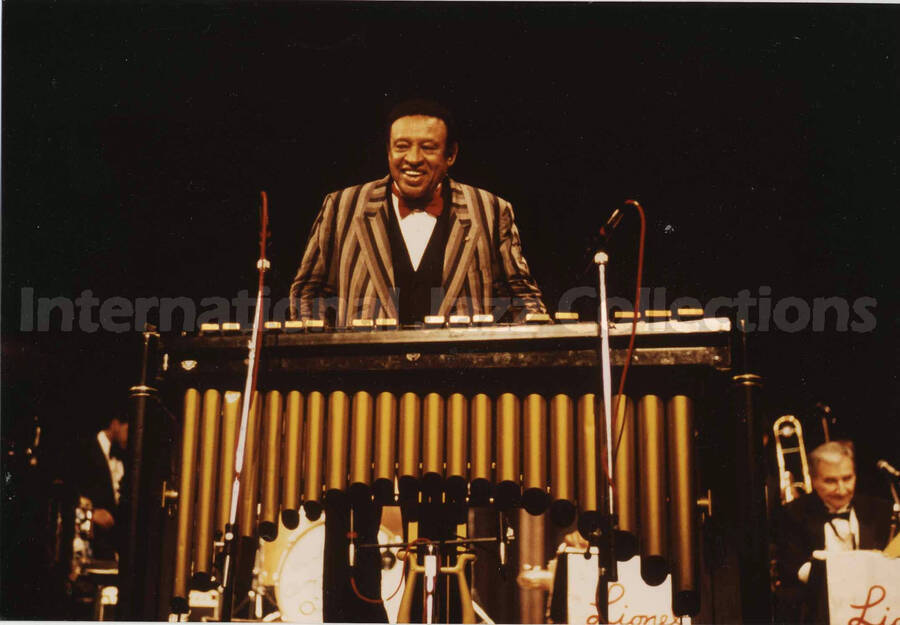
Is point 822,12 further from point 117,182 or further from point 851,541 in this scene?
point 117,182

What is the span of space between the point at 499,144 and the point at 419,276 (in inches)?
32.4

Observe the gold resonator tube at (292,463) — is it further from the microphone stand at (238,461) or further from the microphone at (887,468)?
the microphone at (887,468)

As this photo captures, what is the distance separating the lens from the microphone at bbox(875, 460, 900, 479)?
16.2ft

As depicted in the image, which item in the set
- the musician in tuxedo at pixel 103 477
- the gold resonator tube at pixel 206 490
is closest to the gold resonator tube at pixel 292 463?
the gold resonator tube at pixel 206 490

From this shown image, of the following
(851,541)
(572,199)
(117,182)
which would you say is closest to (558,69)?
(572,199)

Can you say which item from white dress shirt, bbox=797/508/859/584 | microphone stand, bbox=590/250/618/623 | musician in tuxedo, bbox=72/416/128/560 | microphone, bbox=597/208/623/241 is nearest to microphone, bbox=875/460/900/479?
white dress shirt, bbox=797/508/859/584

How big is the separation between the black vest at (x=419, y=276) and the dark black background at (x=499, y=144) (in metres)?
0.43

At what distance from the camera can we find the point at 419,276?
4500 millimetres

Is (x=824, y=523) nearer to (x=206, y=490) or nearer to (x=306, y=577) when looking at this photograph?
(x=306, y=577)

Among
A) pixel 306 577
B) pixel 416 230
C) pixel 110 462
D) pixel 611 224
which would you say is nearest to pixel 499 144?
pixel 416 230

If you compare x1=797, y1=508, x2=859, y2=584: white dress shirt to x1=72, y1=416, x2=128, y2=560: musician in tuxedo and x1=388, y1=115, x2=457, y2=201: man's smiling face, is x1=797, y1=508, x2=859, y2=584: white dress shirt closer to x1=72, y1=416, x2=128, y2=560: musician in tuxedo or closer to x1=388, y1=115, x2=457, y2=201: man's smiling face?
x1=388, y1=115, x2=457, y2=201: man's smiling face

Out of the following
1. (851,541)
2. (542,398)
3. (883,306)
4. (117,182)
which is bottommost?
(851,541)

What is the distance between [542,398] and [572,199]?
1702 millimetres

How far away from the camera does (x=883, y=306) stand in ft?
15.1
